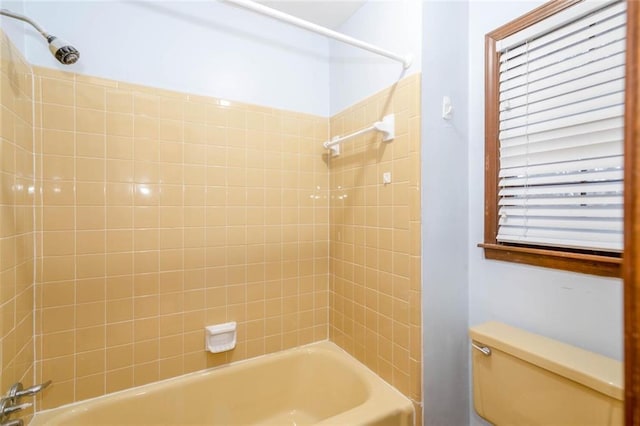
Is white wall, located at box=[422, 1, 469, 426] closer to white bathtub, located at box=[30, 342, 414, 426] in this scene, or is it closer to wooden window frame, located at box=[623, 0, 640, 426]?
white bathtub, located at box=[30, 342, 414, 426]

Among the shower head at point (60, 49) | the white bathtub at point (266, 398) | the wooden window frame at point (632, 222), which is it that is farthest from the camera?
the white bathtub at point (266, 398)

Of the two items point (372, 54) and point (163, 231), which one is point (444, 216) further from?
point (163, 231)

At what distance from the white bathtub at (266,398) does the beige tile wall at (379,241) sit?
12cm

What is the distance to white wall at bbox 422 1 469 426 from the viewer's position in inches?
50.1

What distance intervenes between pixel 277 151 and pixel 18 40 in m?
1.18

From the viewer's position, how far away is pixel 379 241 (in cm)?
148

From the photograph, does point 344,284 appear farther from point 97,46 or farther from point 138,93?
point 97,46

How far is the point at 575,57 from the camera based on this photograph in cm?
105

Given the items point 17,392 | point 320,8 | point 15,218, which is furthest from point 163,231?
point 320,8

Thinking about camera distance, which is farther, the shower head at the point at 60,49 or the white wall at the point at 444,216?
the white wall at the point at 444,216

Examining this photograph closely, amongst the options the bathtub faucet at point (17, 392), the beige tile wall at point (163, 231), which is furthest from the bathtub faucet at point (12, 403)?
the beige tile wall at point (163, 231)

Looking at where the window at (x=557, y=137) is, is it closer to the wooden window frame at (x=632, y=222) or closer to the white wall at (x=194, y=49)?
the wooden window frame at (x=632, y=222)

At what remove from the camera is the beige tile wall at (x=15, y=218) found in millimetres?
979

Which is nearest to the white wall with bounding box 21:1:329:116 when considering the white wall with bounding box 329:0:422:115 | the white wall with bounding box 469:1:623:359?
the white wall with bounding box 329:0:422:115
